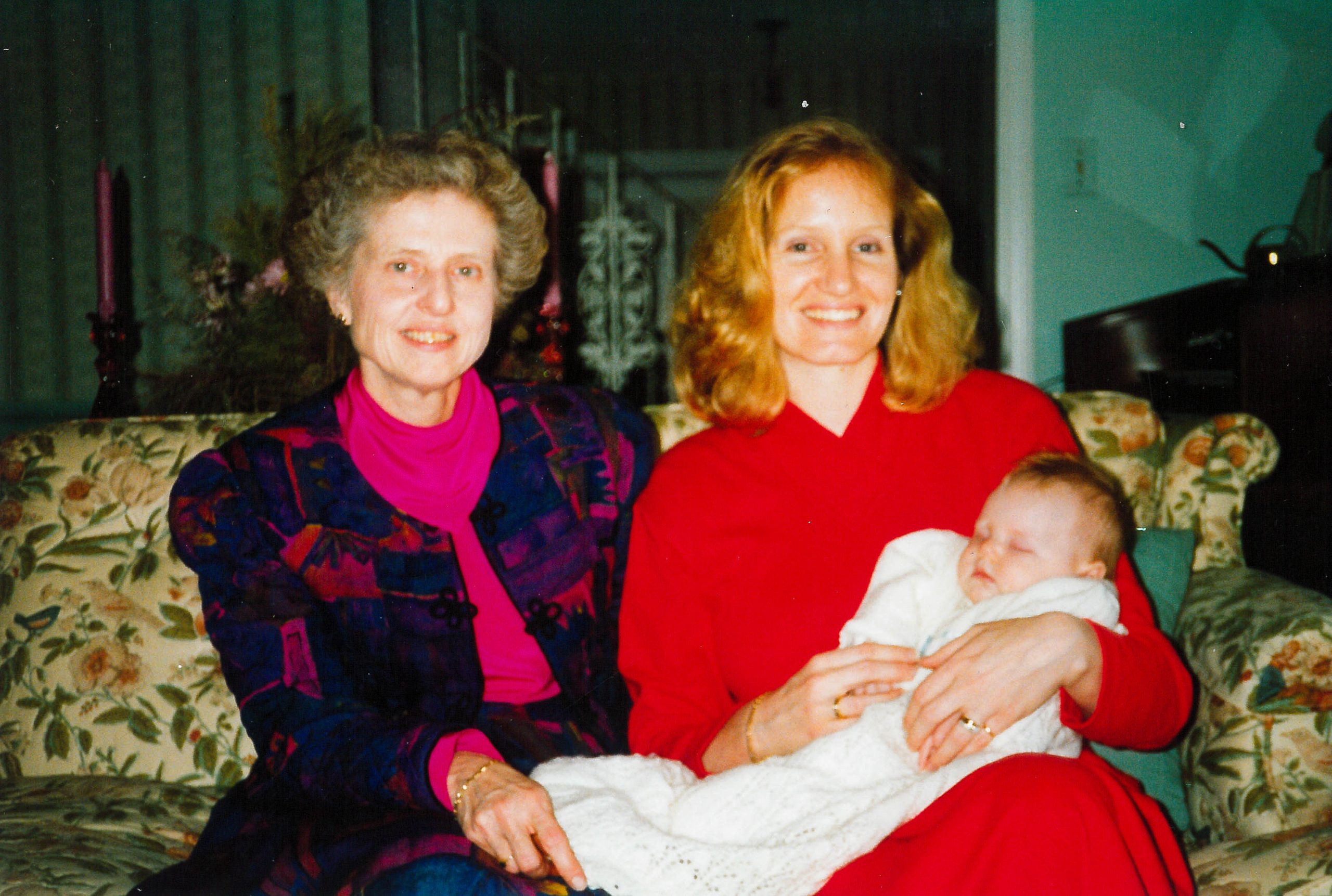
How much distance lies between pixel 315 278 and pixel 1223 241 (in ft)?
8.45

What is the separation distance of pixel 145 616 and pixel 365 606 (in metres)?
0.59

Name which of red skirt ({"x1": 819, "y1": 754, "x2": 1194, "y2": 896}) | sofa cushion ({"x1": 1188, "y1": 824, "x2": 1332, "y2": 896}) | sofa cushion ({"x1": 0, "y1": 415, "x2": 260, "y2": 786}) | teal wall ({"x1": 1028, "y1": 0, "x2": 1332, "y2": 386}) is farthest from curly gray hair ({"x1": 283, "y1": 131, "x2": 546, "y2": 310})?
teal wall ({"x1": 1028, "y1": 0, "x2": 1332, "y2": 386})

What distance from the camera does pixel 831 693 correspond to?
1116 mm

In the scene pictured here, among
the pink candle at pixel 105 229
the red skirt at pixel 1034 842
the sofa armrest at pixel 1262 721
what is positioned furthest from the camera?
the pink candle at pixel 105 229

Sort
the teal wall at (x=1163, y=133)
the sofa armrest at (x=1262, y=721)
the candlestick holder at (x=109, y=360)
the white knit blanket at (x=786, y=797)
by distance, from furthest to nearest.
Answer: the teal wall at (x=1163, y=133)
the candlestick holder at (x=109, y=360)
the sofa armrest at (x=1262, y=721)
the white knit blanket at (x=786, y=797)

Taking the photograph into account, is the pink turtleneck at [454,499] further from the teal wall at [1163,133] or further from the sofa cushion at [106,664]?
the teal wall at [1163,133]

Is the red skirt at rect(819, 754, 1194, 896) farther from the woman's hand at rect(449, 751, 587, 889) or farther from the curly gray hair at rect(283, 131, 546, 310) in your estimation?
the curly gray hair at rect(283, 131, 546, 310)

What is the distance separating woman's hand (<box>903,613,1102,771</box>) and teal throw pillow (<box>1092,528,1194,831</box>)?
1.03ft

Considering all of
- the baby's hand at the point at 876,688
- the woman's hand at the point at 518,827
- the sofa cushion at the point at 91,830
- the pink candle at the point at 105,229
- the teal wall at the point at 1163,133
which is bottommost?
the sofa cushion at the point at 91,830

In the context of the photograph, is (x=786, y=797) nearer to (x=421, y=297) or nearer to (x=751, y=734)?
(x=751, y=734)

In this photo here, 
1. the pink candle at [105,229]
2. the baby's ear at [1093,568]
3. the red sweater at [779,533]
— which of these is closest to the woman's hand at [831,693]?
the red sweater at [779,533]

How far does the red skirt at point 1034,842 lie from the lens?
2.87 ft

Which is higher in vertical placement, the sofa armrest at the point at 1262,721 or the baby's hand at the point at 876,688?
the baby's hand at the point at 876,688

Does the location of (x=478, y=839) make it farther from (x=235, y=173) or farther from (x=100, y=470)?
(x=235, y=173)
